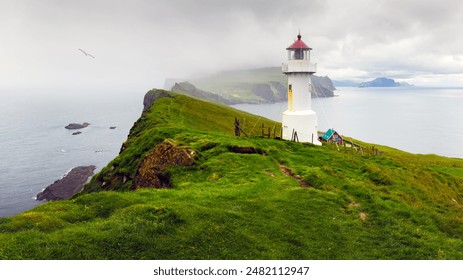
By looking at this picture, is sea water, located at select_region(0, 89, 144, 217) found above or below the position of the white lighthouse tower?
below

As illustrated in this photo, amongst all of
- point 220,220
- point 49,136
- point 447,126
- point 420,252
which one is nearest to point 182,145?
point 220,220

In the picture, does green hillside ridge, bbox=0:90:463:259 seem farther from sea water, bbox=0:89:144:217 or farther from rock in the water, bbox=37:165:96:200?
sea water, bbox=0:89:144:217

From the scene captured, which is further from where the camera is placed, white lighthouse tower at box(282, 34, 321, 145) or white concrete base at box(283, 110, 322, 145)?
white concrete base at box(283, 110, 322, 145)

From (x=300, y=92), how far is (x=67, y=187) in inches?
2665

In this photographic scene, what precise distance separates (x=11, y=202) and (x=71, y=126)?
399 ft

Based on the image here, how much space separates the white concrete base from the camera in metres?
45.0

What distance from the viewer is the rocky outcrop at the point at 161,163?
25.8 m

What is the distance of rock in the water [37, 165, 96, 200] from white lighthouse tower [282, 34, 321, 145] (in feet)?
193

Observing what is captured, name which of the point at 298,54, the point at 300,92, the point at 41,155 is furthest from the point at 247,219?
the point at 41,155

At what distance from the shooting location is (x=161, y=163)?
27266mm

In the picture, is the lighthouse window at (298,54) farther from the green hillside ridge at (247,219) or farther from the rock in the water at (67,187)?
the rock in the water at (67,187)

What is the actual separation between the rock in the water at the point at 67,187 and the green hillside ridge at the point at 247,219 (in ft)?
214

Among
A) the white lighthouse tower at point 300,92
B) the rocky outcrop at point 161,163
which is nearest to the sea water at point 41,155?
the rocky outcrop at point 161,163

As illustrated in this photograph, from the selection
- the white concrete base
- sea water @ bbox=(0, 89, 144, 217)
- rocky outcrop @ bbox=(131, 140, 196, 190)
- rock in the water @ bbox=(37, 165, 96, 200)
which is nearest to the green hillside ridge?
rocky outcrop @ bbox=(131, 140, 196, 190)
